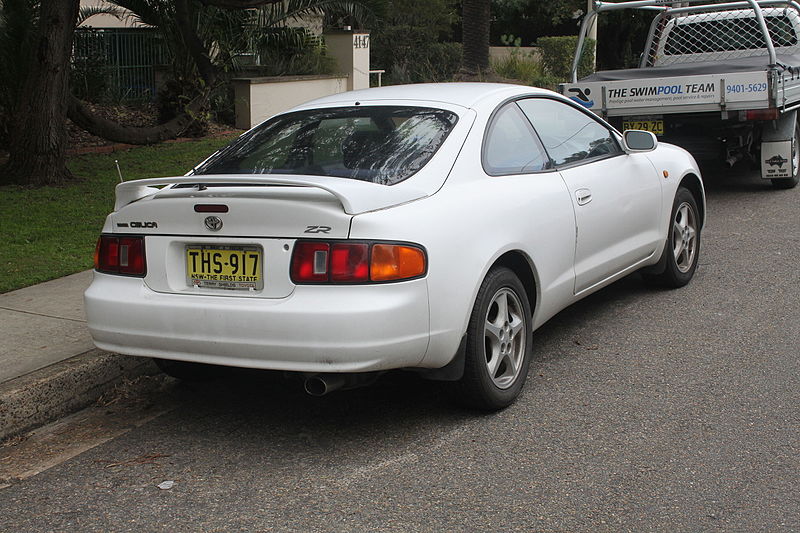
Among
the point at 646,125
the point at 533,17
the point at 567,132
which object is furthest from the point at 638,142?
the point at 533,17

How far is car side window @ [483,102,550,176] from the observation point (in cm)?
510

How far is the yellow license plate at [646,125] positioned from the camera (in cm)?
→ 1051

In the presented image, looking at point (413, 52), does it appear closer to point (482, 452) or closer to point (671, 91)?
point (671, 91)

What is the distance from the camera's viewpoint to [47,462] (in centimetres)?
443

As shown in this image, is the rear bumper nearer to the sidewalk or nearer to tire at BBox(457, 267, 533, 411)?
tire at BBox(457, 267, 533, 411)

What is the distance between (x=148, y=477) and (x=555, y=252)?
2.37m

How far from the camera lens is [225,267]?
437cm

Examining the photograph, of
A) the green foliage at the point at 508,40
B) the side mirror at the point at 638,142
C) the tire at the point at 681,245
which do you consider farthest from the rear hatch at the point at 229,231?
the green foliage at the point at 508,40

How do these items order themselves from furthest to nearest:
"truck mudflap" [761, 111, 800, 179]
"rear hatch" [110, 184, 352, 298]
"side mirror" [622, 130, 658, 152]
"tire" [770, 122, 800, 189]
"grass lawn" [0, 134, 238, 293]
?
"tire" [770, 122, 800, 189], "truck mudflap" [761, 111, 800, 179], "grass lawn" [0, 134, 238, 293], "side mirror" [622, 130, 658, 152], "rear hatch" [110, 184, 352, 298]

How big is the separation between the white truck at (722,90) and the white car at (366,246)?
15.9 feet

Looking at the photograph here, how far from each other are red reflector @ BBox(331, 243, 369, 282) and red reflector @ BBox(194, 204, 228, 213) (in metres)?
0.57

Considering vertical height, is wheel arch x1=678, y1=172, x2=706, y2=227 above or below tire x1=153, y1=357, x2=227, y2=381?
above

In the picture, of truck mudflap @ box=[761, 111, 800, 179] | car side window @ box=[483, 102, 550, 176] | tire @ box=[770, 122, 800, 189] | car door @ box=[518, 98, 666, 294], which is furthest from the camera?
tire @ box=[770, 122, 800, 189]

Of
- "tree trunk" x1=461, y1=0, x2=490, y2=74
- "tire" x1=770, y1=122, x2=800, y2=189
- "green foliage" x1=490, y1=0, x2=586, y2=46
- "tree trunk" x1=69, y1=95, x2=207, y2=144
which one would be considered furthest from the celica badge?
"green foliage" x1=490, y1=0, x2=586, y2=46
